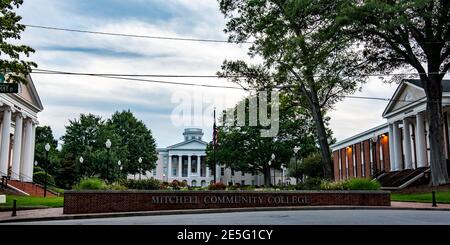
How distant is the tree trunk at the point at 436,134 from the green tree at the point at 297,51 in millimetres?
6371

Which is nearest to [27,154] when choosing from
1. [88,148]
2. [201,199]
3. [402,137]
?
[88,148]

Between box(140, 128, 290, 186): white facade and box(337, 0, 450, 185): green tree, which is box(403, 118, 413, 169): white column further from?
box(140, 128, 290, 186): white facade

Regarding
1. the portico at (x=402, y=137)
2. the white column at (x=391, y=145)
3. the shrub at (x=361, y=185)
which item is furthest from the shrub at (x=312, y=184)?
the white column at (x=391, y=145)

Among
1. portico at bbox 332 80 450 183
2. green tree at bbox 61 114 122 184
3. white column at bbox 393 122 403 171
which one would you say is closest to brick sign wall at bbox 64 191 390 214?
portico at bbox 332 80 450 183

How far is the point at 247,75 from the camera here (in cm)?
3378

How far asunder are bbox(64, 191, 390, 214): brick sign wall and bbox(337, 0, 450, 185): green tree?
9990 millimetres

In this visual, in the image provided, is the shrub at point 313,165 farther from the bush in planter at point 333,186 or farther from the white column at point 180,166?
the bush in planter at point 333,186

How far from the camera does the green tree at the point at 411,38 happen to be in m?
27.2

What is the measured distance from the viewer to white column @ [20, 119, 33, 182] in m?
50.6

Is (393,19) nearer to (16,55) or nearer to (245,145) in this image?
(16,55)

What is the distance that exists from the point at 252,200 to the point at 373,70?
16322 mm

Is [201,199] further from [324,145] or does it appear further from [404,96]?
[404,96]

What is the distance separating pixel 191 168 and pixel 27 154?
A: 8124 cm
